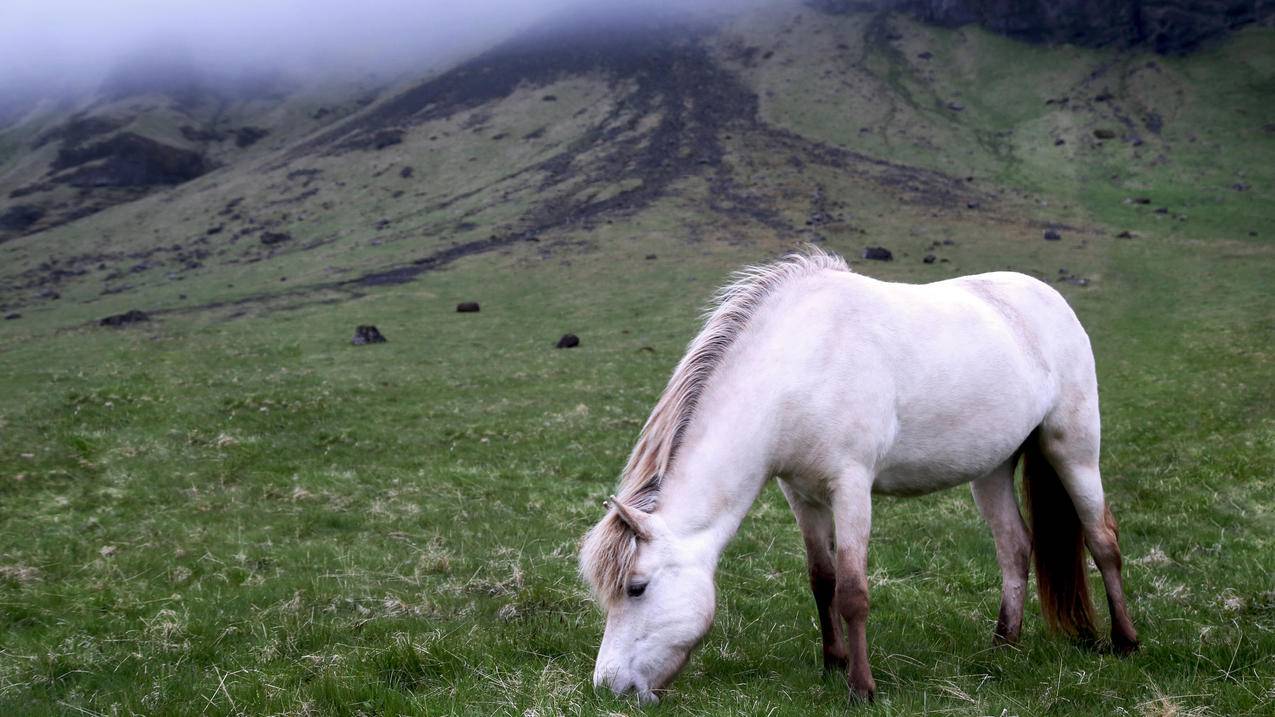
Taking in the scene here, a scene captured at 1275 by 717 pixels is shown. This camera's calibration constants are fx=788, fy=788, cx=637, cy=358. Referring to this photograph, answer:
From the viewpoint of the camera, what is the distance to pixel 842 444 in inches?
216

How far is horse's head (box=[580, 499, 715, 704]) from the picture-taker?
5.07 metres

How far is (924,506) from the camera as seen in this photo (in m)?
12.2

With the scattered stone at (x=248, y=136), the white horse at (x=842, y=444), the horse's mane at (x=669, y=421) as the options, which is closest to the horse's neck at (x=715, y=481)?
the white horse at (x=842, y=444)

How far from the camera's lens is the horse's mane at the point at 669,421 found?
5.27 m

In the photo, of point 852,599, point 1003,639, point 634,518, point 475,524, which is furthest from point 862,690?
point 475,524

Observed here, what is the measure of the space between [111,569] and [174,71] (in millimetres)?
217272

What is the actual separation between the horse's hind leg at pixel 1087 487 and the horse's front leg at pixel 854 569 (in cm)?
246

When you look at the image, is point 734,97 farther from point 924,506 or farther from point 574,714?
point 574,714

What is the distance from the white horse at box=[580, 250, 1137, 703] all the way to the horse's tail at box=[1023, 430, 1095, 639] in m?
0.02

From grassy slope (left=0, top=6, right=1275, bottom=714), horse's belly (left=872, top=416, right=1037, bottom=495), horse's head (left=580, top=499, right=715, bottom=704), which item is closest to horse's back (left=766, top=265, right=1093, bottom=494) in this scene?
horse's belly (left=872, top=416, right=1037, bottom=495)

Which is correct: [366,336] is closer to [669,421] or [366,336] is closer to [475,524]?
[475,524]

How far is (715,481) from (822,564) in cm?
136

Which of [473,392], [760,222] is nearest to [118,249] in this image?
[760,222]

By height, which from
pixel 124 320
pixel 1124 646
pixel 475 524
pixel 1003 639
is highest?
pixel 1124 646
